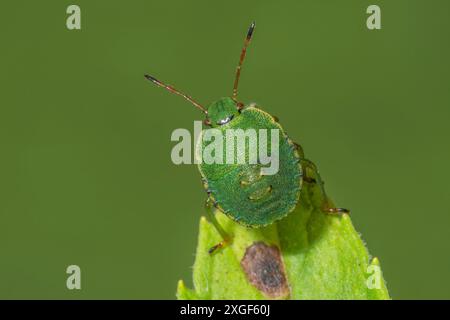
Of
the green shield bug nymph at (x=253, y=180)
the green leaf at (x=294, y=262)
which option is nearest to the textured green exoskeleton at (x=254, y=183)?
the green shield bug nymph at (x=253, y=180)

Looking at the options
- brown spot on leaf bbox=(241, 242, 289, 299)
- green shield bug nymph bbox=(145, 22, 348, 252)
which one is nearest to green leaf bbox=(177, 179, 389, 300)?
brown spot on leaf bbox=(241, 242, 289, 299)

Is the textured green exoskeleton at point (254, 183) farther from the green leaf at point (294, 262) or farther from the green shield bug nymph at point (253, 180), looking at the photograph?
Answer: the green leaf at point (294, 262)

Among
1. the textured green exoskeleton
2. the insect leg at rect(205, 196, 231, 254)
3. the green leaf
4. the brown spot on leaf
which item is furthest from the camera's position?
the textured green exoskeleton

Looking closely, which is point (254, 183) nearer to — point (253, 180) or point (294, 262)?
point (253, 180)

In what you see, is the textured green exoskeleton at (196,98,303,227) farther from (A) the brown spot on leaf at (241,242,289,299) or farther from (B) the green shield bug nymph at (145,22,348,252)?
(A) the brown spot on leaf at (241,242,289,299)

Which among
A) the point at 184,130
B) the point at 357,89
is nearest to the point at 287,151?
the point at 184,130

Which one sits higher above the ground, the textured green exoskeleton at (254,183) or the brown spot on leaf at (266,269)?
the textured green exoskeleton at (254,183)

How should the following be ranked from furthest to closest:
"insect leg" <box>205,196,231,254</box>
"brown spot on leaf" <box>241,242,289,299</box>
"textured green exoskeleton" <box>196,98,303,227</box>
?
1. "textured green exoskeleton" <box>196,98,303,227</box>
2. "insect leg" <box>205,196,231,254</box>
3. "brown spot on leaf" <box>241,242,289,299</box>
